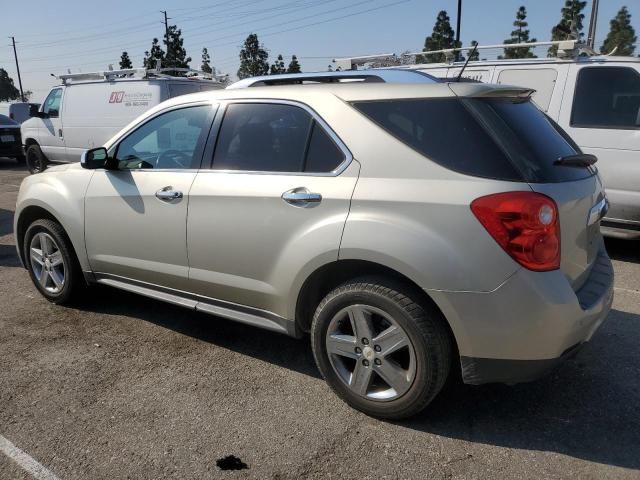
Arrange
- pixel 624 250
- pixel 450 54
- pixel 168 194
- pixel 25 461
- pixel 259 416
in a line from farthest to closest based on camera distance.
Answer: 1. pixel 450 54
2. pixel 624 250
3. pixel 168 194
4. pixel 259 416
5. pixel 25 461

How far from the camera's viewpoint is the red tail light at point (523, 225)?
2.47 m

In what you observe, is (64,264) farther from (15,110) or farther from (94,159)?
(15,110)

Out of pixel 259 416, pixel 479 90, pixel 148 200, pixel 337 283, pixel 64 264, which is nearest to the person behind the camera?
pixel 479 90

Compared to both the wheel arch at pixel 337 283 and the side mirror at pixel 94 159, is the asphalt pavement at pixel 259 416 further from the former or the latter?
the side mirror at pixel 94 159

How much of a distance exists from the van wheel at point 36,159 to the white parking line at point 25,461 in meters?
11.5

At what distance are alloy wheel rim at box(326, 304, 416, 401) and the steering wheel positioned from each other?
1509mm

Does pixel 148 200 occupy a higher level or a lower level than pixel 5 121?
higher

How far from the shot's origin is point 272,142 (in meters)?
3.27

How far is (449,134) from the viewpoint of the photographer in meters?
2.71

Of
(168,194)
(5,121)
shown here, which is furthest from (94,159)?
(5,121)

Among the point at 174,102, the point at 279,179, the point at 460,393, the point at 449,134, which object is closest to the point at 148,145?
the point at 174,102

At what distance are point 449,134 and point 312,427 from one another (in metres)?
1.66

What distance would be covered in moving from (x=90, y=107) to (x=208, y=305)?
9357 mm

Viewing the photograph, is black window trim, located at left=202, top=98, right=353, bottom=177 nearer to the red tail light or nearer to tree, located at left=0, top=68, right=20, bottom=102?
the red tail light
